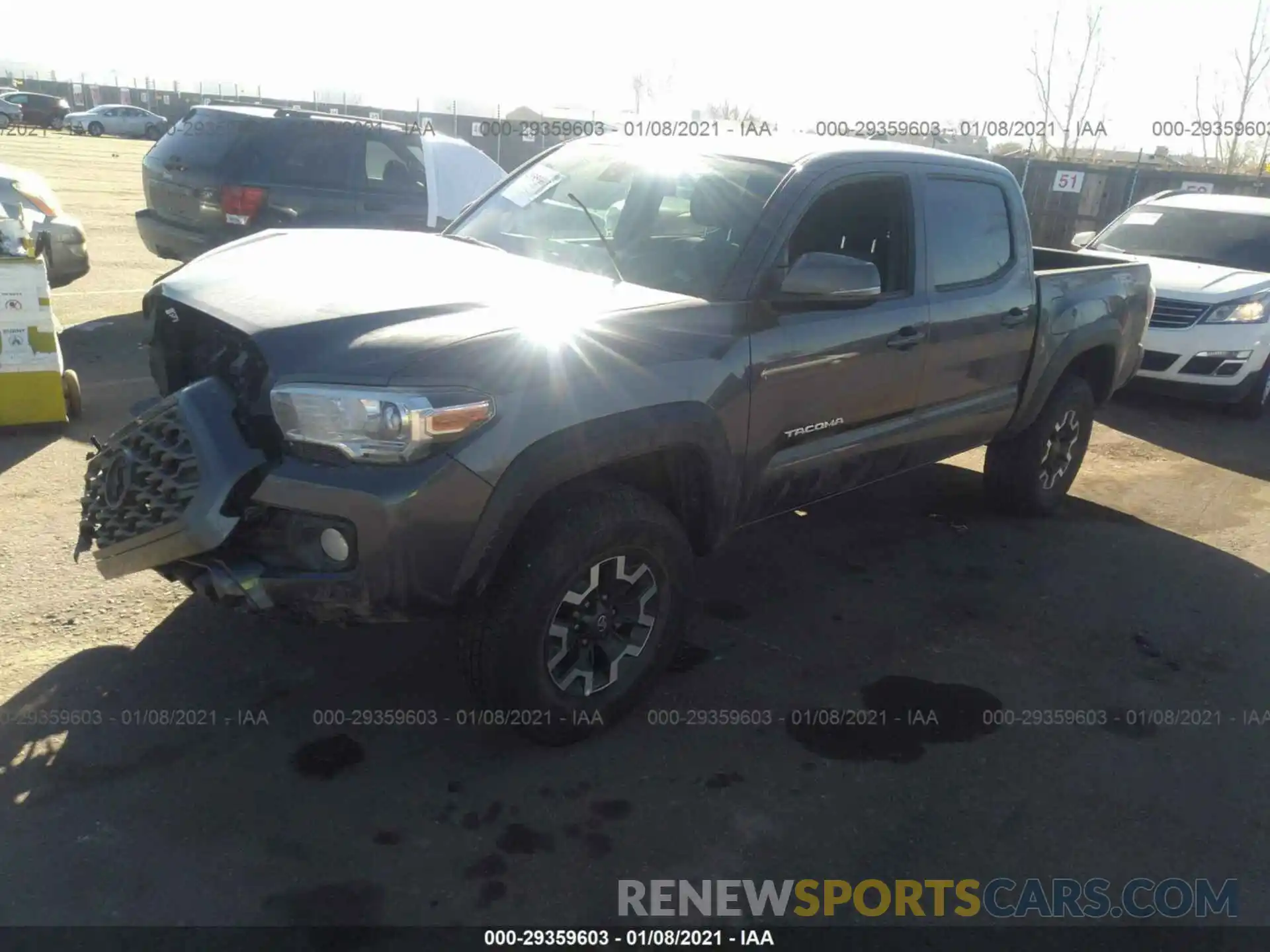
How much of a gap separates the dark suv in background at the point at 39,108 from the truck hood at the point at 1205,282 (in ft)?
143

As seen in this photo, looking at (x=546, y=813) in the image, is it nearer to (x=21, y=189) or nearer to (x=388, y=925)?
(x=388, y=925)

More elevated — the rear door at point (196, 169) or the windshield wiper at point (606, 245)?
the rear door at point (196, 169)

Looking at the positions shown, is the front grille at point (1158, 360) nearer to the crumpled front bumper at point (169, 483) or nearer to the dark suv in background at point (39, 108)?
the crumpled front bumper at point (169, 483)

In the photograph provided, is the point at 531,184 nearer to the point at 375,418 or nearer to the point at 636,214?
the point at 636,214

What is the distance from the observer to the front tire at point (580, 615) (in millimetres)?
3008

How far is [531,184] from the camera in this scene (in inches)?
176

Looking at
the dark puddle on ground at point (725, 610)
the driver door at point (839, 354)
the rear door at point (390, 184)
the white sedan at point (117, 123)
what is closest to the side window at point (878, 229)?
the driver door at point (839, 354)

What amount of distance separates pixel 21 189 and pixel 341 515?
7.35 meters

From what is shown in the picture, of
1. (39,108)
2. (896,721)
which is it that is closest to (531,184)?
(896,721)

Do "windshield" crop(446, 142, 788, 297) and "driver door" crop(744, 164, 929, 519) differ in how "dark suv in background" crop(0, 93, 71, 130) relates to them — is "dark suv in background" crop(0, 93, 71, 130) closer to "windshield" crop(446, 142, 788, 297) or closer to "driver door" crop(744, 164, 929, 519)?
"windshield" crop(446, 142, 788, 297)

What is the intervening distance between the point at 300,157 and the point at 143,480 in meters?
6.18

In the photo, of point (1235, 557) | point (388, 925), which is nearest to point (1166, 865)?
point (388, 925)

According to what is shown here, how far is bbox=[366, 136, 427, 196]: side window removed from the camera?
8.75m

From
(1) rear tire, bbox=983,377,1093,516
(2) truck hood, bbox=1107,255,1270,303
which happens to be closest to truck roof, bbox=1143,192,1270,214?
(2) truck hood, bbox=1107,255,1270,303
